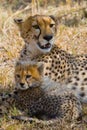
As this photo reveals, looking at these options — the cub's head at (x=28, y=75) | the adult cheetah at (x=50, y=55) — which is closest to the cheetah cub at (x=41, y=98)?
the cub's head at (x=28, y=75)

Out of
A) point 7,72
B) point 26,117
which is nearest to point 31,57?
point 7,72

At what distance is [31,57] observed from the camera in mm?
5457

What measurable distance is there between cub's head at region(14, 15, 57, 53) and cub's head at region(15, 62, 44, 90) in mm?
418

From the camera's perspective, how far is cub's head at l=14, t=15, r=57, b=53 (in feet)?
17.2

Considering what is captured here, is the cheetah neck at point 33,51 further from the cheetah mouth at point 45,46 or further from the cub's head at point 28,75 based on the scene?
the cub's head at point 28,75

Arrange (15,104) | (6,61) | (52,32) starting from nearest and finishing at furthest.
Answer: (15,104)
(52,32)
(6,61)

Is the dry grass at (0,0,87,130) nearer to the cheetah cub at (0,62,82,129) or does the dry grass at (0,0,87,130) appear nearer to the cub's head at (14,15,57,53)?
the cub's head at (14,15,57,53)

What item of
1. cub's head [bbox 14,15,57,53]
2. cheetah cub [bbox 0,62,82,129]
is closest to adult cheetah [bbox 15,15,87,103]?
cub's head [bbox 14,15,57,53]

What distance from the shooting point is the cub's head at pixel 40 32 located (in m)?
5.25

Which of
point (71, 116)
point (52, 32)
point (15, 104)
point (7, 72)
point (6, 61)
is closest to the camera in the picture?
point (71, 116)

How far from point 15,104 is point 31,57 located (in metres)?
0.65

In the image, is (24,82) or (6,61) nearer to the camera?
(24,82)

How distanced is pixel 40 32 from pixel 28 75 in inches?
26.2

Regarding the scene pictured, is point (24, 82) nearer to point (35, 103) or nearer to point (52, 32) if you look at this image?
point (35, 103)
